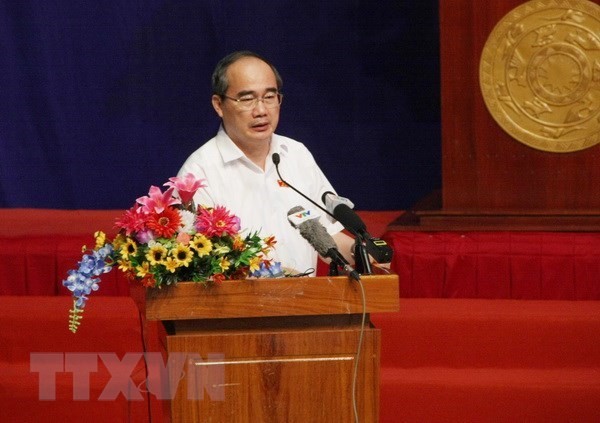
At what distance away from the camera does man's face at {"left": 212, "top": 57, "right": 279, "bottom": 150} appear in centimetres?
287

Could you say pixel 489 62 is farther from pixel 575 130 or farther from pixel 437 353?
pixel 437 353

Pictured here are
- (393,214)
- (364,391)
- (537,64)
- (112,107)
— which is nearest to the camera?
(364,391)

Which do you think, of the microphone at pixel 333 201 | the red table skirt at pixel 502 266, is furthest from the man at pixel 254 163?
the red table skirt at pixel 502 266

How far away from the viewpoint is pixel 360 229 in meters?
2.37

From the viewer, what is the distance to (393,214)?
198 inches

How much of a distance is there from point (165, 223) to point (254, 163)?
663 mm

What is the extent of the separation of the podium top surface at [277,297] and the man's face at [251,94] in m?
0.65

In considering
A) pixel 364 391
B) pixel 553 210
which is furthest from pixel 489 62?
pixel 364 391

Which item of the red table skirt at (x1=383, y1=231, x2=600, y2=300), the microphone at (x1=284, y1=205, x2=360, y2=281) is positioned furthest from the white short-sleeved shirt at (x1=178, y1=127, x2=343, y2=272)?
the red table skirt at (x1=383, y1=231, x2=600, y2=300)

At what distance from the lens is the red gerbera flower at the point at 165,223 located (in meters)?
2.32

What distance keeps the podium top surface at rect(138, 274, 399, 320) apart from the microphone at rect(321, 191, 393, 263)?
46 millimetres

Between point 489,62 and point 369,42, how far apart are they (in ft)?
3.84

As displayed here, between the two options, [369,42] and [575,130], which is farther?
[369,42]

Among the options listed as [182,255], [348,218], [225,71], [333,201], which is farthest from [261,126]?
[182,255]
